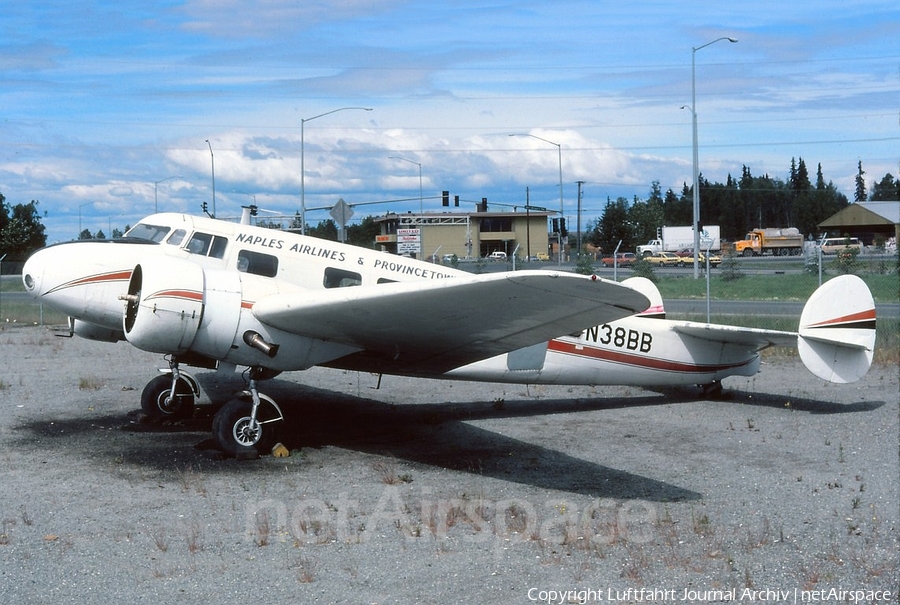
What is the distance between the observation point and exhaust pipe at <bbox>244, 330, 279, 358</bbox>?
9680mm

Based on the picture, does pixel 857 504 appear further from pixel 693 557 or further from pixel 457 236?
pixel 457 236

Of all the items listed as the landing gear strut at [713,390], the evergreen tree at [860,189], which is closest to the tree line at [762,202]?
the evergreen tree at [860,189]

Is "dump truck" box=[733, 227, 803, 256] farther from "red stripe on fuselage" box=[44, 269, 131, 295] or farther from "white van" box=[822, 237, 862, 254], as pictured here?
"red stripe on fuselage" box=[44, 269, 131, 295]

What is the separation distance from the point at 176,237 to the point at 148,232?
495mm

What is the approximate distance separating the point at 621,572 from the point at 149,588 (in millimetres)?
3403

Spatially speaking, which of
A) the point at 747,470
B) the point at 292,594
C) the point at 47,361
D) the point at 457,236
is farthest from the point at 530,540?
the point at 457,236

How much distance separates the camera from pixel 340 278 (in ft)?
36.6

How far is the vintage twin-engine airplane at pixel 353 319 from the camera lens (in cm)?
838

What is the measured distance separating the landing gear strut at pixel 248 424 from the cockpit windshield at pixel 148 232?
2.45 m

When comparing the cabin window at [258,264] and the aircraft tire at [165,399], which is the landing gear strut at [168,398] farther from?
the cabin window at [258,264]

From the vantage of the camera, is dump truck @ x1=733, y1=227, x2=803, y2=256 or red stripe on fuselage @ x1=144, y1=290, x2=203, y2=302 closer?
red stripe on fuselage @ x1=144, y1=290, x2=203, y2=302

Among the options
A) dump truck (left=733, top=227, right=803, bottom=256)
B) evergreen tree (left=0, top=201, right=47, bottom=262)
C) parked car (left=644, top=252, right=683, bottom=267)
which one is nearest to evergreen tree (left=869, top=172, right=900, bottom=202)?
dump truck (left=733, top=227, right=803, bottom=256)

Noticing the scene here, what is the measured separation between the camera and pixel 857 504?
26.4ft

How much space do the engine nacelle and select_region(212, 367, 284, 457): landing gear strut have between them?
36.7 inches
